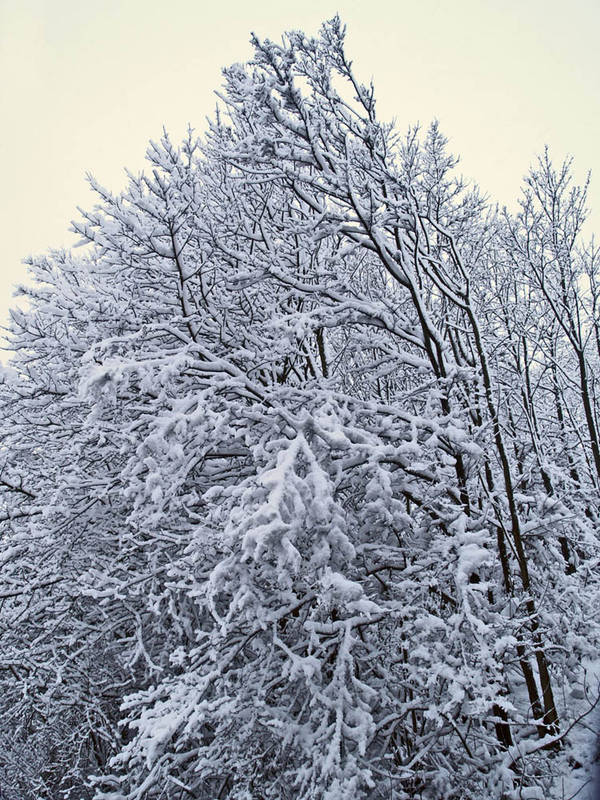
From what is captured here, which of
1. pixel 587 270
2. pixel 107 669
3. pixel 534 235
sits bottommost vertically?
pixel 107 669

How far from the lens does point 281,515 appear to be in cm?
281

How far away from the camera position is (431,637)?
3664 millimetres

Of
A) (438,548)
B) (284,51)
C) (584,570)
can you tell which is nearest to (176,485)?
(438,548)

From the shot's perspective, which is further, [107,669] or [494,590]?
[107,669]

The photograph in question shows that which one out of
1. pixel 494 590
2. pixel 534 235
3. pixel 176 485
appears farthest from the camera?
pixel 534 235

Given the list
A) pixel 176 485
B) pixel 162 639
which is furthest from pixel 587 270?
pixel 162 639

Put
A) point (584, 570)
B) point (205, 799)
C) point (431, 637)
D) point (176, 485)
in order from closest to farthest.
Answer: point (176, 485) → point (431, 637) → point (205, 799) → point (584, 570)

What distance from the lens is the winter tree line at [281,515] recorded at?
3229 millimetres

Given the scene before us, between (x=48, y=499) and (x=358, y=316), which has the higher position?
(x=358, y=316)

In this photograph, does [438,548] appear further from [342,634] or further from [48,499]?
[48,499]

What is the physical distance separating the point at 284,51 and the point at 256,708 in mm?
4922

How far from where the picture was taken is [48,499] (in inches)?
195

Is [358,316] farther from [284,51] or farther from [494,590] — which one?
[494,590]

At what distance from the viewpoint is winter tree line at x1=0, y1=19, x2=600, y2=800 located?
10.6 feet
